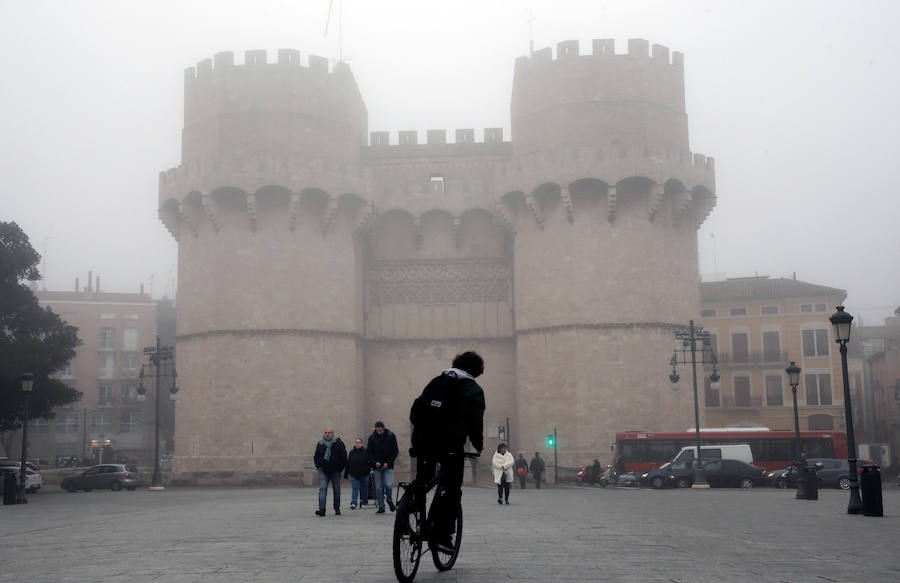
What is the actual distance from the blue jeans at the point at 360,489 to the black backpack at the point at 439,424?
31.3 ft

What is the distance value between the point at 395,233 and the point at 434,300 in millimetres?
2990

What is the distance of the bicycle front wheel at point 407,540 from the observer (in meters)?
6.66

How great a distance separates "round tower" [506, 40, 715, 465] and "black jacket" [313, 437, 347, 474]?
64.9 feet

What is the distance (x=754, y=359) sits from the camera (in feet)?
175

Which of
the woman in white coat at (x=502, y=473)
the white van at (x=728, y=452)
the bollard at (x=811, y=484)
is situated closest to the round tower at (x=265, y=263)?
the white van at (x=728, y=452)

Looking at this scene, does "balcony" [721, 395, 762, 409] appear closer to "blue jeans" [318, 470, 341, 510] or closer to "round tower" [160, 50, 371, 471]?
"round tower" [160, 50, 371, 471]

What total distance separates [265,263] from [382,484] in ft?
69.6

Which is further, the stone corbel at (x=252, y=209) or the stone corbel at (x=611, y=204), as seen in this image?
the stone corbel at (x=252, y=209)

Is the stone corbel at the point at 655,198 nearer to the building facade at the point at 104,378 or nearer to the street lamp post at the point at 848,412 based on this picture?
the street lamp post at the point at 848,412

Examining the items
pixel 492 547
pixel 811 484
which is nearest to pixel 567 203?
pixel 811 484

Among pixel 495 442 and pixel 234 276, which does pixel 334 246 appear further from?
pixel 495 442

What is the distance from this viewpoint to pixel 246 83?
120ft

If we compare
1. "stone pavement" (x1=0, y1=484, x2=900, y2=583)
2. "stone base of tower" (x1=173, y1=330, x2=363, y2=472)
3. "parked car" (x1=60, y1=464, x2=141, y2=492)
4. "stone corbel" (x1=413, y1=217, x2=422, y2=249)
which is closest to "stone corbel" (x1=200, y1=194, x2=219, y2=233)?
"stone base of tower" (x1=173, y1=330, x2=363, y2=472)

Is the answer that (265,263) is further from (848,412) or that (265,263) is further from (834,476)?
(848,412)
